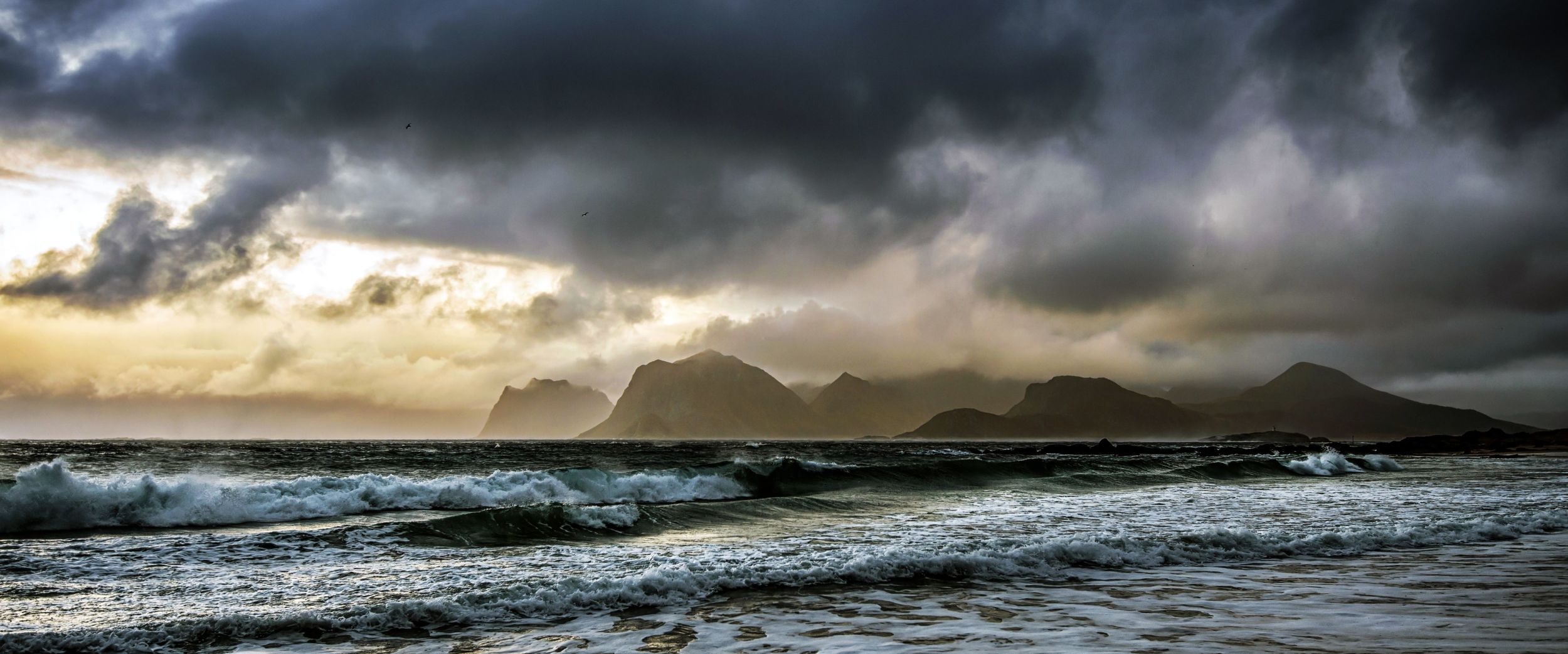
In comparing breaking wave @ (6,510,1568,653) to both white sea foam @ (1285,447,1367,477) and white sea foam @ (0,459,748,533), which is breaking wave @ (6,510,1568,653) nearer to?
white sea foam @ (0,459,748,533)

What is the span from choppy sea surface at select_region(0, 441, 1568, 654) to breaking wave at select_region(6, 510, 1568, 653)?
44 millimetres

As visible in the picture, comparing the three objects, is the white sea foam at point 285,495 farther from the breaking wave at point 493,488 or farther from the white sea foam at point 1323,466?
the white sea foam at point 1323,466

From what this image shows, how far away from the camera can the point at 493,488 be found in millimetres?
24375

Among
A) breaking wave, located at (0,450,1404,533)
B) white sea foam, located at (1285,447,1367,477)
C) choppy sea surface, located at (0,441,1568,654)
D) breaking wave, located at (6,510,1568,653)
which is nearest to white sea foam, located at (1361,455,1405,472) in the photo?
white sea foam, located at (1285,447,1367,477)

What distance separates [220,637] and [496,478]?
18164 mm

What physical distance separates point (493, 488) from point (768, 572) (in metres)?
16.6

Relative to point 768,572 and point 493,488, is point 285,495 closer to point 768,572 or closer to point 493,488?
point 493,488

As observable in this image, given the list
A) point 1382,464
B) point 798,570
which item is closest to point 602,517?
point 798,570

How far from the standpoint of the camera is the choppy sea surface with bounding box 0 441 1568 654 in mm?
7367

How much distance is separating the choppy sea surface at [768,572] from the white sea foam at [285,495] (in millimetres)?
76

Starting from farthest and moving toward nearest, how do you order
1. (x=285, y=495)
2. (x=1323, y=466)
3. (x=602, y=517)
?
(x=1323, y=466)
(x=285, y=495)
(x=602, y=517)

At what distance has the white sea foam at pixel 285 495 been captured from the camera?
55.4 feet

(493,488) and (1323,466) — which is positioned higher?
(493,488)

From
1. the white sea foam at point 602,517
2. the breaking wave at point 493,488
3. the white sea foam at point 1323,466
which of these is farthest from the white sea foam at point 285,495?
the white sea foam at point 1323,466
